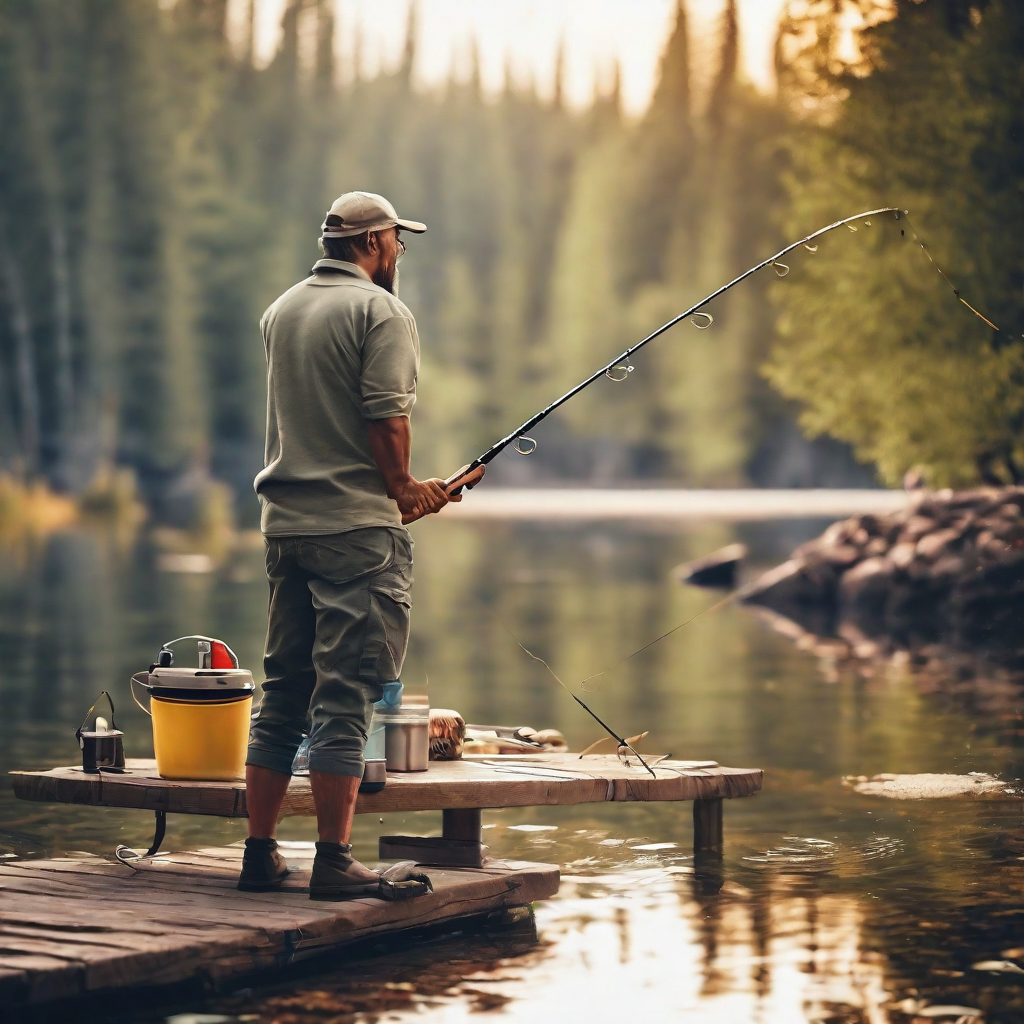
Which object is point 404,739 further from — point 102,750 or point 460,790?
point 102,750

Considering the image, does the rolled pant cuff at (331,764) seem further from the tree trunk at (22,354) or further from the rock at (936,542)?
the tree trunk at (22,354)

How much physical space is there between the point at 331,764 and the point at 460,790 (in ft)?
2.93

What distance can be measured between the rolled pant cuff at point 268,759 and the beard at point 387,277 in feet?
4.18

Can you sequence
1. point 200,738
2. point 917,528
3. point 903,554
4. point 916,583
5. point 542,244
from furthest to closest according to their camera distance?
point 542,244
point 917,528
point 903,554
point 916,583
point 200,738

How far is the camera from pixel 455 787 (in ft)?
19.4

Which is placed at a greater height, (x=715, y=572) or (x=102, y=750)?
(x=715, y=572)

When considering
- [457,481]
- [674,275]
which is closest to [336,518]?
[457,481]

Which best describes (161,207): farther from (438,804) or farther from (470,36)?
(470,36)

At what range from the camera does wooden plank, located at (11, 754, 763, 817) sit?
18.4 feet

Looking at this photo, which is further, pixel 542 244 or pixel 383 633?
pixel 542 244

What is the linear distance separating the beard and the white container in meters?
1.35

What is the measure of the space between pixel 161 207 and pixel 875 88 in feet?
96.5

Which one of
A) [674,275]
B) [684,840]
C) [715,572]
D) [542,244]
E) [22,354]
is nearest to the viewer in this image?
[684,840]

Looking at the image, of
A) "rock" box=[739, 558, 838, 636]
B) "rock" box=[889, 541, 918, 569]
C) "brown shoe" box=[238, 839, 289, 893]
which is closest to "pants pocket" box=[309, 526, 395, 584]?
"brown shoe" box=[238, 839, 289, 893]
